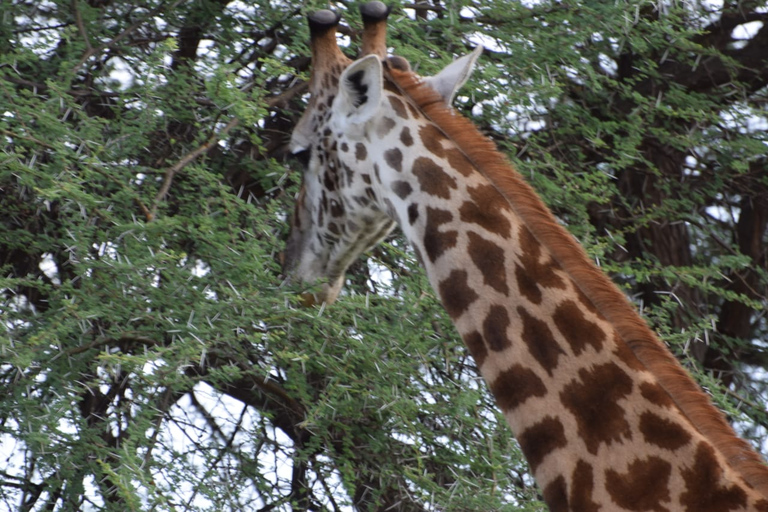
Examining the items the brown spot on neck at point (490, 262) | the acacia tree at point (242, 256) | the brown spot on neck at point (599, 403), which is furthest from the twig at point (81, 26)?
the brown spot on neck at point (599, 403)

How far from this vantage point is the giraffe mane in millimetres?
2271

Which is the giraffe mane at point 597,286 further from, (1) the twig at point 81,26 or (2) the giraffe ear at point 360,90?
(1) the twig at point 81,26

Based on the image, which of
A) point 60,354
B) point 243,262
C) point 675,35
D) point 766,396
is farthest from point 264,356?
point 766,396

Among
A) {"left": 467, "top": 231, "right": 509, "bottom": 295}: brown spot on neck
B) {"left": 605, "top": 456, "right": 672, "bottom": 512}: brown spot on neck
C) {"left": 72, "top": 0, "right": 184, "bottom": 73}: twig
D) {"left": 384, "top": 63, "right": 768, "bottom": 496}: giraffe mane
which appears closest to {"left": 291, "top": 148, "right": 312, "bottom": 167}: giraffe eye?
{"left": 384, "top": 63, "right": 768, "bottom": 496}: giraffe mane

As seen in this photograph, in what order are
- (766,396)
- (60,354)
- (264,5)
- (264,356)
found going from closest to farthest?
(60,354) < (264,356) < (264,5) < (766,396)

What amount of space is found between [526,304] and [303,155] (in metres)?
0.97

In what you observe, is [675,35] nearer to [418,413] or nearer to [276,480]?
[418,413]

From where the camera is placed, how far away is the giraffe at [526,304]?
7.39 ft

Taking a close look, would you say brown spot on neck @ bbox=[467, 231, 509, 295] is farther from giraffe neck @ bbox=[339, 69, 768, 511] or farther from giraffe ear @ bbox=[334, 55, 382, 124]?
giraffe ear @ bbox=[334, 55, 382, 124]

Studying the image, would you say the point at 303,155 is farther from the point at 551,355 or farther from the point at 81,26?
the point at 81,26

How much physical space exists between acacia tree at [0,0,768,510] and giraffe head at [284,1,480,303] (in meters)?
0.15

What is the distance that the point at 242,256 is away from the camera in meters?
3.38

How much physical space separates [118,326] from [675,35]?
2.41m

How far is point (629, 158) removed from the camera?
4375mm
